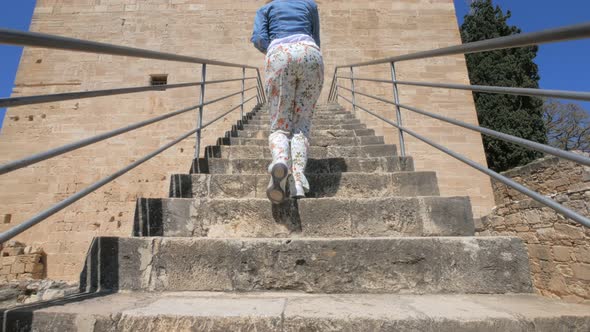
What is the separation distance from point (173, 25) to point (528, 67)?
1347cm

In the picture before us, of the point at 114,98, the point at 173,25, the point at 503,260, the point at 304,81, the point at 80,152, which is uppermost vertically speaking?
the point at 173,25

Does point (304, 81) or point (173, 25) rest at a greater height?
point (173, 25)

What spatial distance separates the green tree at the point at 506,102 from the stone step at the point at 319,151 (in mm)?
A: 10685

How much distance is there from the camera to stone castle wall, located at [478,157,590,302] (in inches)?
166

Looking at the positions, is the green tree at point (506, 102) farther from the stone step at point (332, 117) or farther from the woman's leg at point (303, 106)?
the woman's leg at point (303, 106)

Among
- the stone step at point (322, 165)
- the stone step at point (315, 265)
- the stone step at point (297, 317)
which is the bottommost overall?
the stone step at point (297, 317)

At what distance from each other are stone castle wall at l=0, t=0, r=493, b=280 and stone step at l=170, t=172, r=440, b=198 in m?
4.39

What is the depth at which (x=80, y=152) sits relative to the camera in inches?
271

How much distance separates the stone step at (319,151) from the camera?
3.48 meters

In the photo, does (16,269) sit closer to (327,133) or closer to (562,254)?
(327,133)

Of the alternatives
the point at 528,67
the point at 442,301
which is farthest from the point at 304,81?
the point at 528,67

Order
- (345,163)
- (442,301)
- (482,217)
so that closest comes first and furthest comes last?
(442,301) → (345,163) → (482,217)

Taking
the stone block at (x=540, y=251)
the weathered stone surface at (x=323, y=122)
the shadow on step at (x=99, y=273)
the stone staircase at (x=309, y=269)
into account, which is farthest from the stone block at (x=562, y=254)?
the shadow on step at (x=99, y=273)

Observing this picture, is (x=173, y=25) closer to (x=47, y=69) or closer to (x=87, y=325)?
(x=47, y=69)
